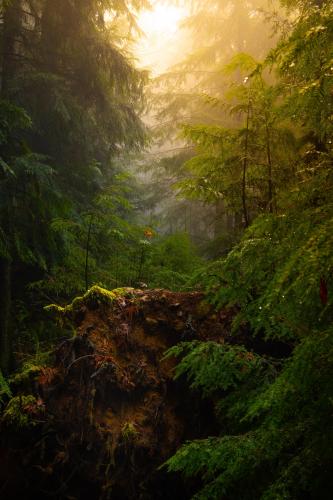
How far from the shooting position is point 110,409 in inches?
157

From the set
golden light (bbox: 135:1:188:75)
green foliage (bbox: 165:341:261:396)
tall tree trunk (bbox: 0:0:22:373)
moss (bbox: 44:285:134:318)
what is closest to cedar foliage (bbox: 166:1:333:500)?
green foliage (bbox: 165:341:261:396)

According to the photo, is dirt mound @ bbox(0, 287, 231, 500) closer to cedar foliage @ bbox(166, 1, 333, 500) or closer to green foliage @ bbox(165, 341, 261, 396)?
green foliage @ bbox(165, 341, 261, 396)

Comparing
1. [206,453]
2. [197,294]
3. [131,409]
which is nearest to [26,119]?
[197,294]

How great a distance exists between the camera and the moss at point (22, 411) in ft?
12.4

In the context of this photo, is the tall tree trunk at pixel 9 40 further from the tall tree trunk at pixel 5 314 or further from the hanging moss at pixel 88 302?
the hanging moss at pixel 88 302

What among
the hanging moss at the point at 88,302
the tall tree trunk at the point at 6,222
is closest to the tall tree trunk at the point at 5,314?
the tall tree trunk at the point at 6,222

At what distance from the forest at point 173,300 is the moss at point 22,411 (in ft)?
0.08

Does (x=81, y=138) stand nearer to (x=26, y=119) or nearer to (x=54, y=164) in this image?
(x=54, y=164)

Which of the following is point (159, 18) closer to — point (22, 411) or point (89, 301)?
point (89, 301)

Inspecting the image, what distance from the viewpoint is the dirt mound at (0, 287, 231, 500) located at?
3650mm

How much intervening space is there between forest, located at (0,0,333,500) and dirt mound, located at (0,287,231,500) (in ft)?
0.05

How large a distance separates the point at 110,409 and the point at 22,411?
916 millimetres

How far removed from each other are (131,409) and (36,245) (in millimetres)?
3653

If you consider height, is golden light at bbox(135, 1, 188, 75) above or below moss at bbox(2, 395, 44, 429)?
above
